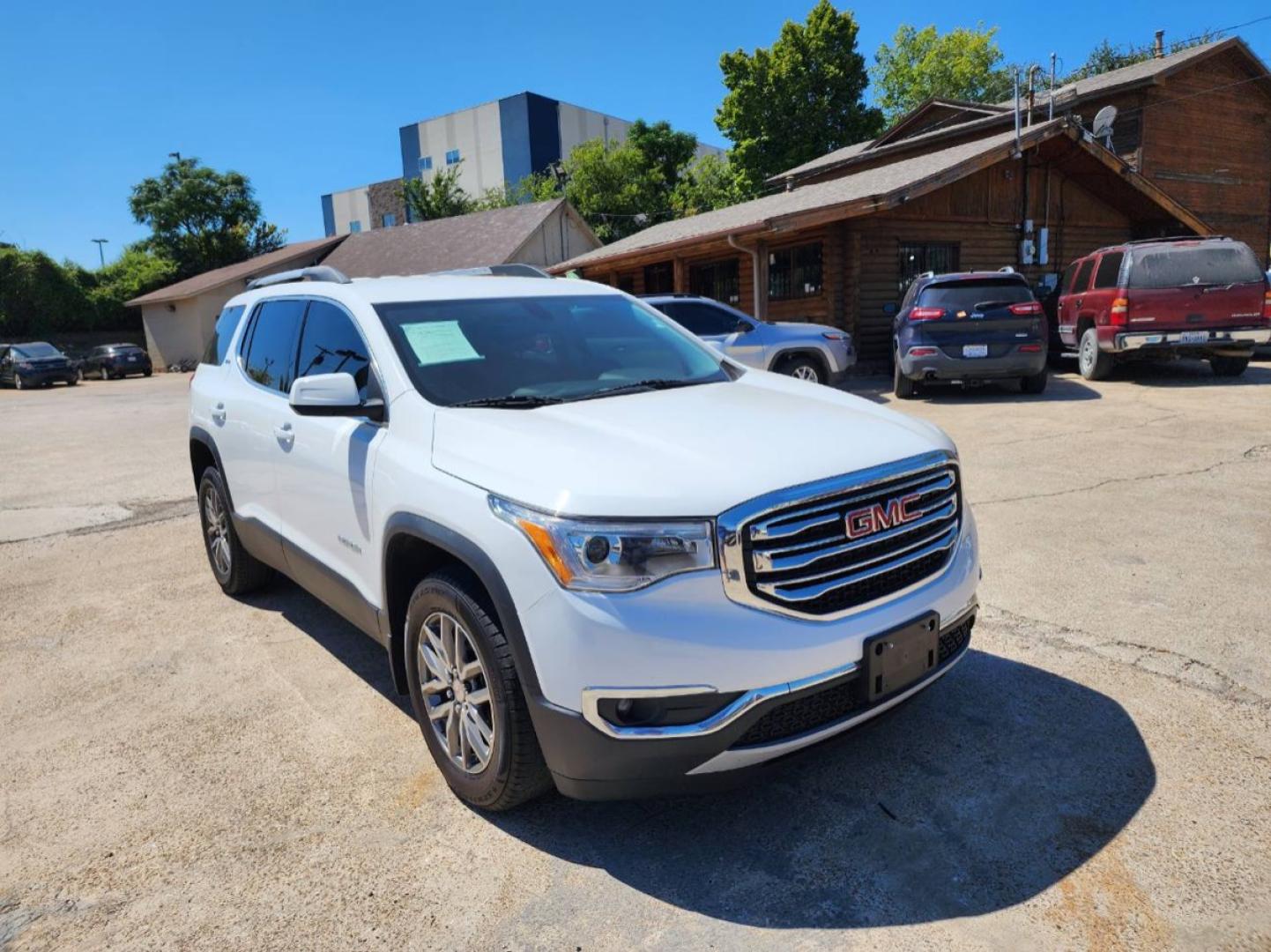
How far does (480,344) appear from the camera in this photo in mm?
3441

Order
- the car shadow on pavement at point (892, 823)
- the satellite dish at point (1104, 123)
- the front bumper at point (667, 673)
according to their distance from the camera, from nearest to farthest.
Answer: the front bumper at point (667, 673), the car shadow on pavement at point (892, 823), the satellite dish at point (1104, 123)

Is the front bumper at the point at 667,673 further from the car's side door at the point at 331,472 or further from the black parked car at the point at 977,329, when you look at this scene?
the black parked car at the point at 977,329

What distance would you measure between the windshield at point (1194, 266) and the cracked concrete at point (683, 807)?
816cm

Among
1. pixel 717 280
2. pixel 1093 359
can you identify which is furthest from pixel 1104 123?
pixel 1093 359

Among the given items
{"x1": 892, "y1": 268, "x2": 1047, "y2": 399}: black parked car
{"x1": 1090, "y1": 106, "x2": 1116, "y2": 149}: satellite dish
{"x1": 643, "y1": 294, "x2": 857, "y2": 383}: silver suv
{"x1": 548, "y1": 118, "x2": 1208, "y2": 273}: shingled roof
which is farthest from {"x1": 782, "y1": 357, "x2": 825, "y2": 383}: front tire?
{"x1": 1090, "y1": 106, "x2": 1116, "y2": 149}: satellite dish

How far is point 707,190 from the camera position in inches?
1715

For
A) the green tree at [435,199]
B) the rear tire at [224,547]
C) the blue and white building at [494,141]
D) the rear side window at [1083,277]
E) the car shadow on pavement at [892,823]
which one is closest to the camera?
the car shadow on pavement at [892,823]

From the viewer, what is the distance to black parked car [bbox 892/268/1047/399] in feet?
36.7

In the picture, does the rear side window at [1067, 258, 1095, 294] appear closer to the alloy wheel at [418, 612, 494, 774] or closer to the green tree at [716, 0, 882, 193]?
the alloy wheel at [418, 612, 494, 774]

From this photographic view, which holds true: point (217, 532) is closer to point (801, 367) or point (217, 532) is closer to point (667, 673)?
point (667, 673)

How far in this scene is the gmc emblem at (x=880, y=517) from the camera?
2498 millimetres

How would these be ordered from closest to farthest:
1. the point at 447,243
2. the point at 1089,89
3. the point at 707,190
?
the point at 1089,89
the point at 447,243
the point at 707,190

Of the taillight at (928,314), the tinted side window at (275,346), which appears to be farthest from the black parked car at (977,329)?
the tinted side window at (275,346)

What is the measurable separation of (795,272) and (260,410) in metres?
14.6
